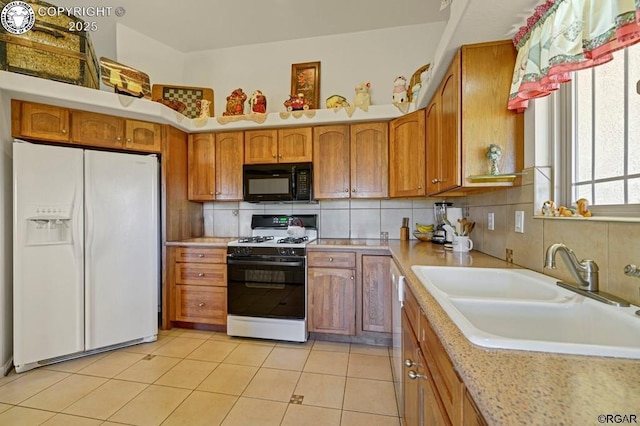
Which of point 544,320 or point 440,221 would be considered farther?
point 440,221

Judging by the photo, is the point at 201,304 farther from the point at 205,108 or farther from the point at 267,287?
the point at 205,108

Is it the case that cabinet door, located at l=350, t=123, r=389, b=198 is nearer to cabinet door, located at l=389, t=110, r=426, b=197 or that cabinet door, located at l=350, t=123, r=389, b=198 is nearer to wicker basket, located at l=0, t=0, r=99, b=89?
cabinet door, located at l=389, t=110, r=426, b=197

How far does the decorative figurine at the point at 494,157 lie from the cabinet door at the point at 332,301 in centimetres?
138

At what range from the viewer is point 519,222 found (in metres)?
1.48

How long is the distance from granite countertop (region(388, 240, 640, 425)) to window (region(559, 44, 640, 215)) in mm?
708

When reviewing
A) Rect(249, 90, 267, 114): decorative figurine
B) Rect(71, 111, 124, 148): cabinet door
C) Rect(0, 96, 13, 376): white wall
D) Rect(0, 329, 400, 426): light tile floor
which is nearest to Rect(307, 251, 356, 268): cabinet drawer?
Rect(0, 329, 400, 426): light tile floor

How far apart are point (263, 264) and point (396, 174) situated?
4.99ft

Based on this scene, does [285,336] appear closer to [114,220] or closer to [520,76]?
[114,220]

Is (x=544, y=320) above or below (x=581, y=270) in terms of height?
below

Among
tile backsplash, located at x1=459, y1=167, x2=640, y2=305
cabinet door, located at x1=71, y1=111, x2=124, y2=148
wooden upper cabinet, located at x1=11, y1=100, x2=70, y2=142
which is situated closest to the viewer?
Result: tile backsplash, located at x1=459, y1=167, x2=640, y2=305

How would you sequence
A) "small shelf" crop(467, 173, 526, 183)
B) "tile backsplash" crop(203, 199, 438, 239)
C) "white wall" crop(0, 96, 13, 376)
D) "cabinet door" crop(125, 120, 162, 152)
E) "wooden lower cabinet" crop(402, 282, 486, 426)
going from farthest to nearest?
"tile backsplash" crop(203, 199, 438, 239), "cabinet door" crop(125, 120, 162, 152), "white wall" crop(0, 96, 13, 376), "small shelf" crop(467, 173, 526, 183), "wooden lower cabinet" crop(402, 282, 486, 426)

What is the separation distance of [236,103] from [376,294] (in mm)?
2418

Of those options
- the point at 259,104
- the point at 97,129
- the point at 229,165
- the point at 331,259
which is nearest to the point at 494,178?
the point at 331,259

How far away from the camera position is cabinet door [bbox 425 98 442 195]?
1.95 m
